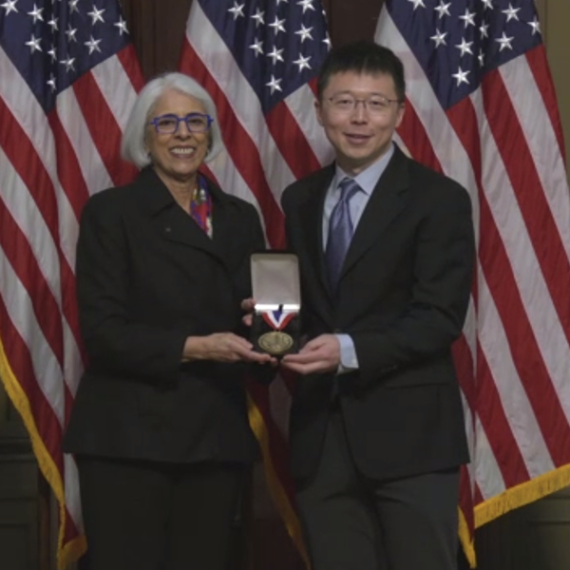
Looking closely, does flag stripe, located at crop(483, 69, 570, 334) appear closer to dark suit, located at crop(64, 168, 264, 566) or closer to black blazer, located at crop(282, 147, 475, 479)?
black blazer, located at crop(282, 147, 475, 479)

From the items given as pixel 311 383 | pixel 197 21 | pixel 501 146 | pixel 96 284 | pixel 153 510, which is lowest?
pixel 153 510

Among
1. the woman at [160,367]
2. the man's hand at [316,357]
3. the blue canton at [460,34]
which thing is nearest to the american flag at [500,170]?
the blue canton at [460,34]

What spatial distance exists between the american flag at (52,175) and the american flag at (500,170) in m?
0.76

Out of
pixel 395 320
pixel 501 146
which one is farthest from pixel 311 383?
pixel 501 146

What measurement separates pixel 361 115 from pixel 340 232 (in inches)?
10.5

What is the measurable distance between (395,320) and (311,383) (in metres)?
0.25

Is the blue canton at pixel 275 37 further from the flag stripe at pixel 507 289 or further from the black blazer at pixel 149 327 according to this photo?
the black blazer at pixel 149 327

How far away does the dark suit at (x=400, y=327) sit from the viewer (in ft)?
10.2

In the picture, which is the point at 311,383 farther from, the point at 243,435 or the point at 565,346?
the point at 565,346

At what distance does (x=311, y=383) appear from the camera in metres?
3.25

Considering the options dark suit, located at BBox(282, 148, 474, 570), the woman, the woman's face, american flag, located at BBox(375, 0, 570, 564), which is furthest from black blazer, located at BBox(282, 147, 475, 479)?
american flag, located at BBox(375, 0, 570, 564)

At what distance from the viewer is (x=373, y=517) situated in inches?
128

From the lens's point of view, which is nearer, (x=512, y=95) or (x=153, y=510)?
(x=153, y=510)

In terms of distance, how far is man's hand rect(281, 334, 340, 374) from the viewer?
10.1ft
